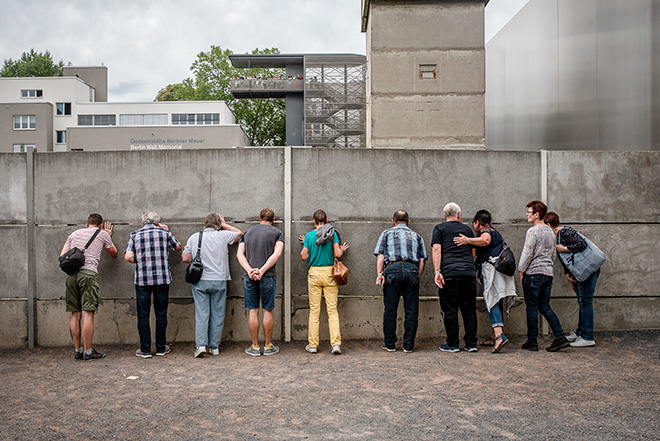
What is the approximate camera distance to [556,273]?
7.23 meters

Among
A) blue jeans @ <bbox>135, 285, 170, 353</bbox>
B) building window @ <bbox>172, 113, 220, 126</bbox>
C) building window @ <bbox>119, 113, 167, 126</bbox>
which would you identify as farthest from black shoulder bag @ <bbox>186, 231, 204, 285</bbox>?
building window @ <bbox>119, 113, 167, 126</bbox>

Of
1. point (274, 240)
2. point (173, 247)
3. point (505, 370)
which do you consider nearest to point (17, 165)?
point (173, 247)

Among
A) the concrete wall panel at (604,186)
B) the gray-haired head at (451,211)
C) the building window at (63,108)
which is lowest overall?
the gray-haired head at (451,211)

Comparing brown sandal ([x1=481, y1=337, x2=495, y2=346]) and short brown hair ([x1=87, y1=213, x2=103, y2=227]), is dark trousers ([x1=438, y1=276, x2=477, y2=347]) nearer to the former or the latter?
brown sandal ([x1=481, y1=337, x2=495, y2=346])

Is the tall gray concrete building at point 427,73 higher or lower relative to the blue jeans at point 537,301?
higher

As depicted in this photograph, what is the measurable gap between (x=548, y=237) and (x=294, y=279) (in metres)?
3.42

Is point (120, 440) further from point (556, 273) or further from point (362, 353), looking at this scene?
point (556, 273)

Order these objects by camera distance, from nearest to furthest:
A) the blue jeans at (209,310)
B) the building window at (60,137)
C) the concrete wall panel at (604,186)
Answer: the blue jeans at (209,310) → the concrete wall panel at (604,186) → the building window at (60,137)

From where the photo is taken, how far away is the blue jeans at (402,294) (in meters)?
6.39

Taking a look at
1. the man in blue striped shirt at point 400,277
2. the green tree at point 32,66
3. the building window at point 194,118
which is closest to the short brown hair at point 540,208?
the man in blue striped shirt at point 400,277

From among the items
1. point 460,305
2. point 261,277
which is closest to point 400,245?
point 460,305

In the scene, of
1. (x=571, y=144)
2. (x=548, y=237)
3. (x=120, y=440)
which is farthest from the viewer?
(x=571, y=144)

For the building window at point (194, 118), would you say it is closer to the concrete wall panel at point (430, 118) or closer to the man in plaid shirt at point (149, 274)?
the concrete wall panel at point (430, 118)

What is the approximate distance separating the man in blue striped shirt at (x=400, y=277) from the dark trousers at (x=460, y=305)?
0.39 m
